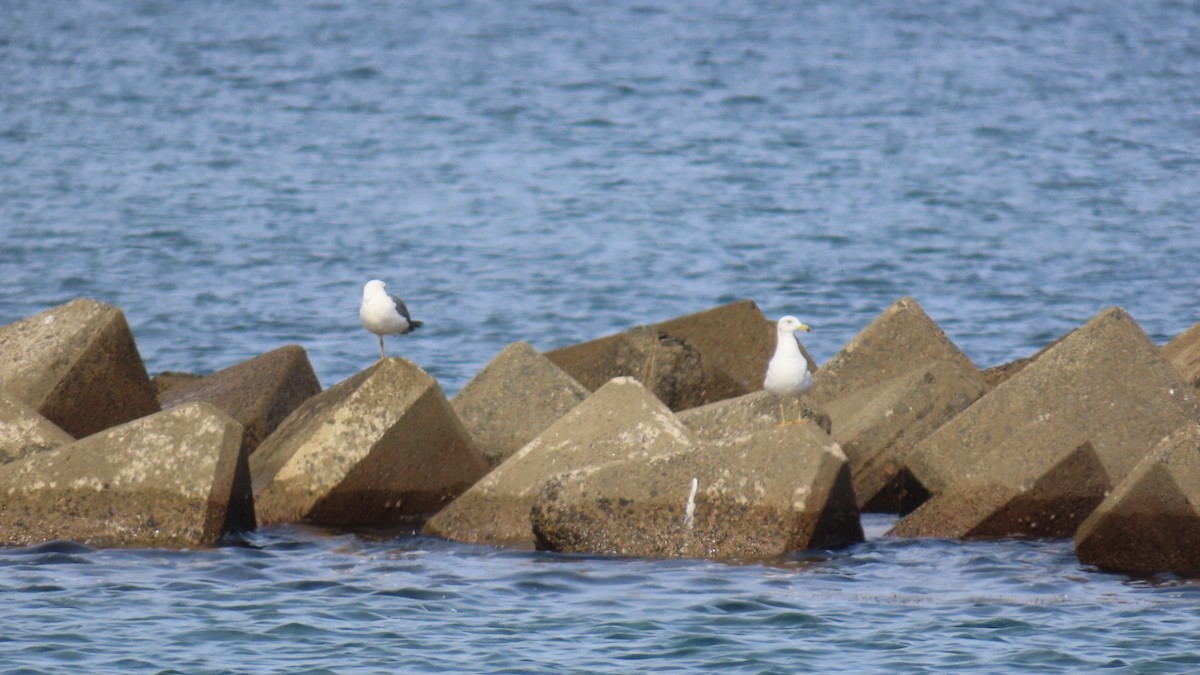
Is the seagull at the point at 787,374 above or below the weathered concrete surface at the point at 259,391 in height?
above

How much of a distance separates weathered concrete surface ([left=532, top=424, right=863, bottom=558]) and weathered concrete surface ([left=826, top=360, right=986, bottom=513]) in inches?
52.2

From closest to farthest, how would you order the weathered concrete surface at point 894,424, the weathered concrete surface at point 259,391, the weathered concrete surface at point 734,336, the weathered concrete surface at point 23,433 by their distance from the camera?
the weathered concrete surface at point 23,433
the weathered concrete surface at point 894,424
the weathered concrete surface at point 259,391
the weathered concrete surface at point 734,336

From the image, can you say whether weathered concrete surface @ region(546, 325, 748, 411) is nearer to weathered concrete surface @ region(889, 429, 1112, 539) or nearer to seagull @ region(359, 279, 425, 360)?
seagull @ region(359, 279, 425, 360)

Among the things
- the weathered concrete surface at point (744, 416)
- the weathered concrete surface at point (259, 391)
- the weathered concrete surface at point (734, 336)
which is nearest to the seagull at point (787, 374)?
the weathered concrete surface at point (744, 416)

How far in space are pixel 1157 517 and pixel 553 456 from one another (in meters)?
3.53

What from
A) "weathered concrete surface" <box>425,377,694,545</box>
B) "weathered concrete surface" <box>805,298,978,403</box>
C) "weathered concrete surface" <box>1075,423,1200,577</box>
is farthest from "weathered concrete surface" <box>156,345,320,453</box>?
"weathered concrete surface" <box>1075,423,1200,577</box>

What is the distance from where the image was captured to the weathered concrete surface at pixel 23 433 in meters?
10.5

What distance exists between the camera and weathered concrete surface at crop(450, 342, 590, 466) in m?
11.7

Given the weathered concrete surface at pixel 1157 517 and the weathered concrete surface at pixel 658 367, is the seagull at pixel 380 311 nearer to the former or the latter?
the weathered concrete surface at pixel 658 367

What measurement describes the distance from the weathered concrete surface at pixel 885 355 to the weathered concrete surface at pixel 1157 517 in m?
3.13

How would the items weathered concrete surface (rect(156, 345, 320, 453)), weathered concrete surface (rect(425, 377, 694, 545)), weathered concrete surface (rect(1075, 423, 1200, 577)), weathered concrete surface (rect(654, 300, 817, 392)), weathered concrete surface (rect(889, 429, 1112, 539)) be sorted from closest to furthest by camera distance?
1. weathered concrete surface (rect(1075, 423, 1200, 577))
2. weathered concrete surface (rect(889, 429, 1112, 539))
3. weathered concrete surface (rect(425, 377, 694, 545))
4. weathered concrete surface (rect(156, 345, 320, 453))
5. weathered concrete surface (rect(654, 300, 817, 392))

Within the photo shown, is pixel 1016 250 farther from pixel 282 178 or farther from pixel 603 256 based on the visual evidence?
pixel 282 178

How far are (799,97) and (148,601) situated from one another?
38.6 m

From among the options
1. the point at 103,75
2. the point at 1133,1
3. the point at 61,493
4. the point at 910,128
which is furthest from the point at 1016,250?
the point at 1133,1
